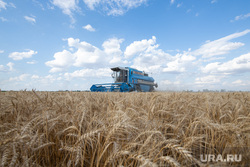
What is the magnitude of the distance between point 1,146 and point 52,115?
678mm

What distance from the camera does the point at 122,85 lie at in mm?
13680

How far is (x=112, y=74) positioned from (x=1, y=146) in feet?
53.2

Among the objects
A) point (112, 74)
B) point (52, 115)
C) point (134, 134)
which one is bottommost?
point (134, 134)

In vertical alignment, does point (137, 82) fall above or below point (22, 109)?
above

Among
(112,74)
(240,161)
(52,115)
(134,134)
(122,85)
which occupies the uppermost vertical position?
(112,74)

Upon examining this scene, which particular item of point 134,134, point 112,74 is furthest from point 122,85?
point 134,134

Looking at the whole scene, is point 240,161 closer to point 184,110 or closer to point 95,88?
point 184,110

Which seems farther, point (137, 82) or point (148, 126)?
point (137, 82)

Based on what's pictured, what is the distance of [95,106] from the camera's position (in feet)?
7.18

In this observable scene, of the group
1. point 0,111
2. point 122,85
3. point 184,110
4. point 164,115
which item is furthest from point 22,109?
point 122,85

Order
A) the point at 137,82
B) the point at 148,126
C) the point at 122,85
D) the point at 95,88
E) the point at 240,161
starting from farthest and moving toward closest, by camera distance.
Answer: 1. the point at 137,82
2. the point at 95,88
3. the point at 122,85
4. the point at 148,126
5. the point at 240,161

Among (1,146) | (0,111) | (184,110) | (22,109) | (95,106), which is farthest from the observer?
(95,106)

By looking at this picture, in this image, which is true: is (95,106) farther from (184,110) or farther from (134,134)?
(184,110)

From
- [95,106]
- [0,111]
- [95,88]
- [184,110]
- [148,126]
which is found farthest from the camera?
[95,88]
